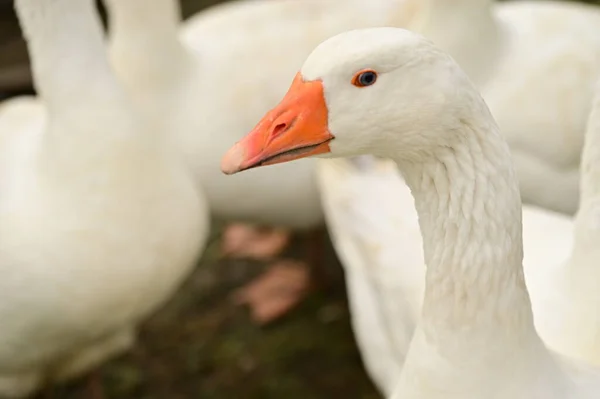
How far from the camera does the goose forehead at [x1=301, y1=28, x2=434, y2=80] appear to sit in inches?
43.6

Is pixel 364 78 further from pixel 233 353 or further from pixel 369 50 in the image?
pixel 233 353

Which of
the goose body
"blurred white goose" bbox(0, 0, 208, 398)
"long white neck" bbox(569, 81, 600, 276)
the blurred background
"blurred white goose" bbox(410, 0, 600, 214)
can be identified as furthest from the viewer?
the blurred background

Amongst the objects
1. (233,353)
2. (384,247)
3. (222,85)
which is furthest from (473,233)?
(233,353)

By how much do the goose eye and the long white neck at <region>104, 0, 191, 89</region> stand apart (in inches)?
69.2

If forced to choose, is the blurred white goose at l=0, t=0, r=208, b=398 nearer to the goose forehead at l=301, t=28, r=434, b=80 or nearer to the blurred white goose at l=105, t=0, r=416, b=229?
the blurred white goose at l=105, t=0, r=416, b=229

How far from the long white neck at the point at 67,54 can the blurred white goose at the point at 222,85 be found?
65 centimetres

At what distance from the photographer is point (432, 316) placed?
50.8 inches

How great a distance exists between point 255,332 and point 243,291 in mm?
270

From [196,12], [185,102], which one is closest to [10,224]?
[185,102]

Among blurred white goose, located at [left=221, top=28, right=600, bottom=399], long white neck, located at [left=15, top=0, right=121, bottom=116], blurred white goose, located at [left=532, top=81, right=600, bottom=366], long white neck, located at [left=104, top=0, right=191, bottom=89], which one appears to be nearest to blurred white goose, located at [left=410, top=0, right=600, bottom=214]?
long white neck, located at [left=104, top=0, right=191, bottom=89]

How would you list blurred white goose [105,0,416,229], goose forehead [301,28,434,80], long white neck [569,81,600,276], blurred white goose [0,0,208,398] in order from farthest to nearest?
blurred white goose [105,0,416,229] < blurred white goose [0,0,208,398] < long white neck [569,81,600,276] < goose forehead [301,28,434,80]

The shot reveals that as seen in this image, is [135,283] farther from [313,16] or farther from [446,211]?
[313,16]

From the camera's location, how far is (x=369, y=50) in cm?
111

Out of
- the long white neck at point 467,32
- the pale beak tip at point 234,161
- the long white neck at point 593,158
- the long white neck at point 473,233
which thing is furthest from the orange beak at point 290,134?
the long white neck at point 467,32
